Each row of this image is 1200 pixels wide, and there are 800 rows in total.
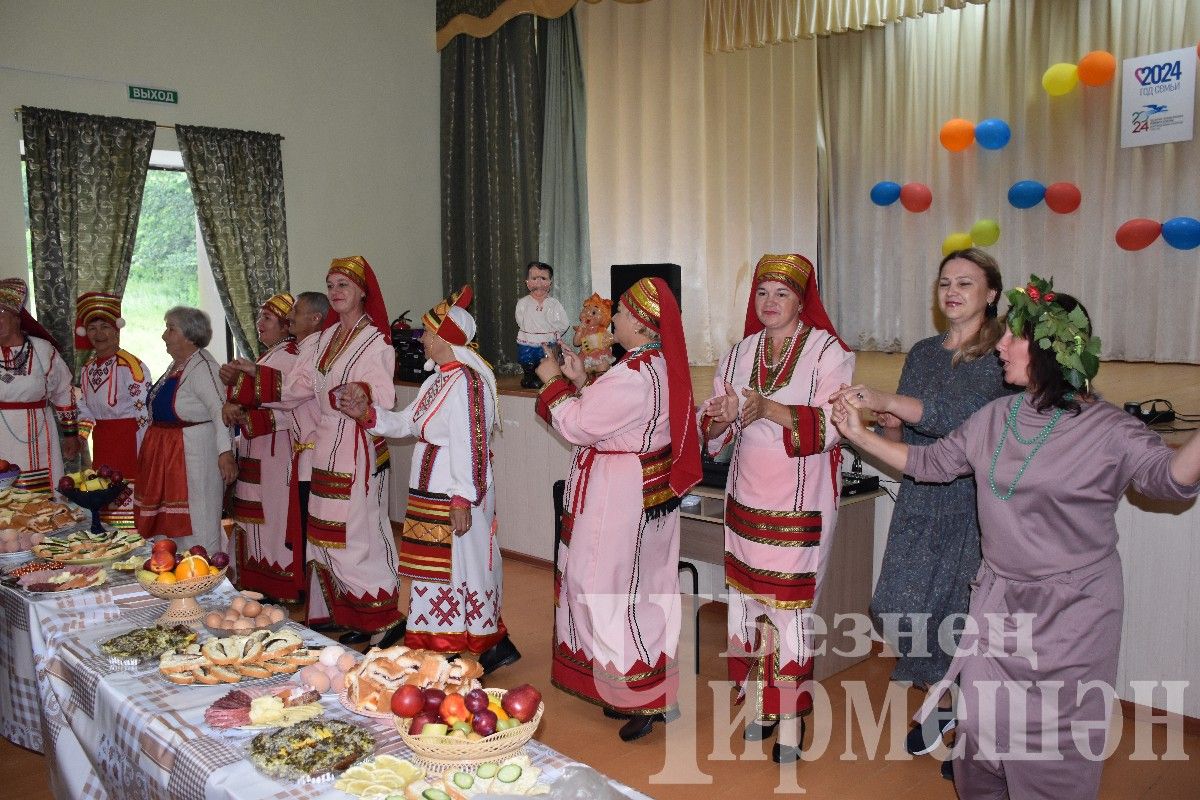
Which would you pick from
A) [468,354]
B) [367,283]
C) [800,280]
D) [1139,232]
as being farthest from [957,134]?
[468,354]

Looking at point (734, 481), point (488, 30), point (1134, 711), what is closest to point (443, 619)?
point (734, 481)

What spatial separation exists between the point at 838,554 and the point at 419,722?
2.64m

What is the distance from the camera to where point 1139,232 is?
7207mm

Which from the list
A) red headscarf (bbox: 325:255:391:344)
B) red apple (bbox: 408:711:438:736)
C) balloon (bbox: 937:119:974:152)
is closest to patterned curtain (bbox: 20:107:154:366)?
red headscarf (bbox: 325:255:391:344)

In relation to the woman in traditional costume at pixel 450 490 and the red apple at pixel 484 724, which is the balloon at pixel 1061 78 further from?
the red apple at pixel 484 724

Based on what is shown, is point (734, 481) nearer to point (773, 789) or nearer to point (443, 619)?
point (773, 789)

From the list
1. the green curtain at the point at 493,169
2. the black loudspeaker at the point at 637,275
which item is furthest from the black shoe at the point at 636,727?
the green curtain at the point at 493,169

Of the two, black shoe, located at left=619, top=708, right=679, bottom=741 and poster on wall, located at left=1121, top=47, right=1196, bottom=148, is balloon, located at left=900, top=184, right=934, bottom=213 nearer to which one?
poster on wall, located at left=1121, top=47, right=1196, bottom=148

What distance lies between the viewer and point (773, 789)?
3.03 metres

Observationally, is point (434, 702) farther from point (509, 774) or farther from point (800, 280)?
point (800, 280)

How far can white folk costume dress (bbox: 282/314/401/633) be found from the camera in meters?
4.05

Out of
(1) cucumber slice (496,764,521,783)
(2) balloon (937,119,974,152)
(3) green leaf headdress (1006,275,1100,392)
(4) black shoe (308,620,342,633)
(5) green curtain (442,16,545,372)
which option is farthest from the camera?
(2) balloon (937,119,974,152)

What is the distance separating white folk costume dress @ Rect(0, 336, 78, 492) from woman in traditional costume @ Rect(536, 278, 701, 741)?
2.98 m

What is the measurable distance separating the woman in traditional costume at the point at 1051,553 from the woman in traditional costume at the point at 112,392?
3.96 m
